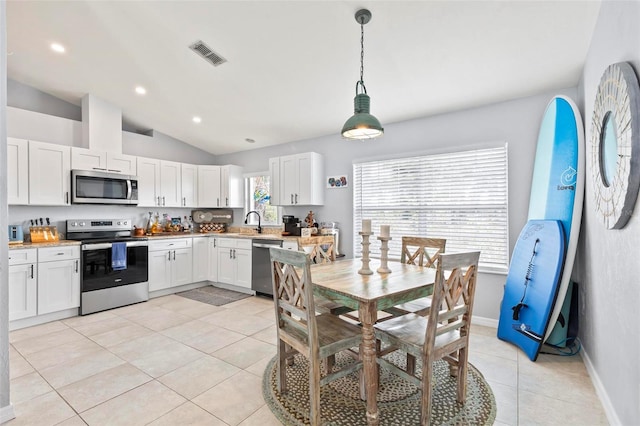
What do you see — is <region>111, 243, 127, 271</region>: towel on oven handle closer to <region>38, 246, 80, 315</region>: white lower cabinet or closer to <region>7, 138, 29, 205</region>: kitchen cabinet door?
<region>38, 246, 80, 315</region>: white lower cabinet

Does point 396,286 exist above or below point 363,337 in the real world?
above

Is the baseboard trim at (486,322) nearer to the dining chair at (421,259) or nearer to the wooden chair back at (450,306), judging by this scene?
the dining chair at (421,259)

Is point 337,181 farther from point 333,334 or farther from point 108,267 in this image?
point 108,267

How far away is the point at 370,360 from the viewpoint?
1832 mm

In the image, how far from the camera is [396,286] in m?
2.07

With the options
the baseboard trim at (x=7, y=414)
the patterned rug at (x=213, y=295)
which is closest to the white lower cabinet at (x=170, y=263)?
the patterned rug at (x=213, y=295)

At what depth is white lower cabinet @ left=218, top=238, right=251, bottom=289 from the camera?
4934mm

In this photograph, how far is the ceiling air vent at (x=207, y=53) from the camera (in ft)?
10.0

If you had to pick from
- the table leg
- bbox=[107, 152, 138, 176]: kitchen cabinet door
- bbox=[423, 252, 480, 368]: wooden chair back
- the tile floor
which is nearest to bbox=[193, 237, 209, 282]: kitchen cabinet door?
bbox=[107, 152, 138, 176]: kitchen cabinet door

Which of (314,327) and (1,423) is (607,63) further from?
(1,423)

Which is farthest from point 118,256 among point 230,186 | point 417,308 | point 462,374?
point 462,374

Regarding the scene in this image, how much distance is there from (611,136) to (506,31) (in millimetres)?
1155

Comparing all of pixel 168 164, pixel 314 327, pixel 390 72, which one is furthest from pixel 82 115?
pixel 314 327

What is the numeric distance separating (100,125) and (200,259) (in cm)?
252
